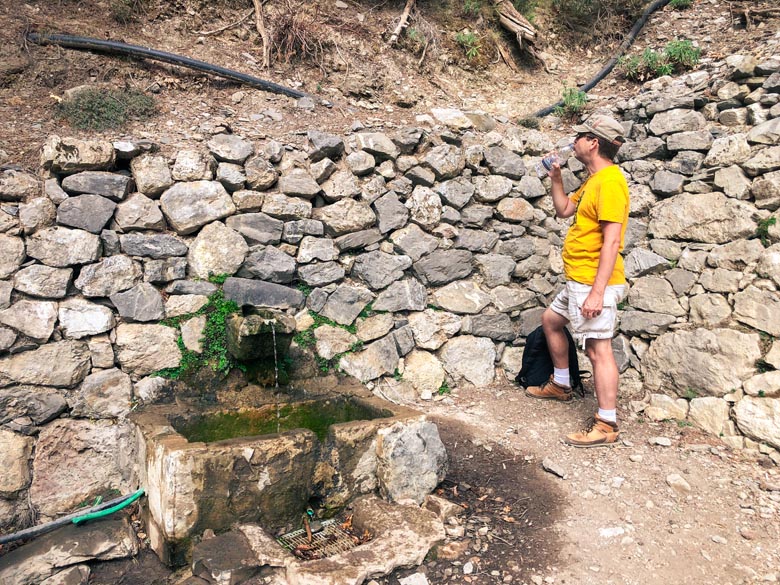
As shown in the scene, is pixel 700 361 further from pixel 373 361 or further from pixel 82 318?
pixel 82 318

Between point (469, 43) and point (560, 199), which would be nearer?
point (560, 199)

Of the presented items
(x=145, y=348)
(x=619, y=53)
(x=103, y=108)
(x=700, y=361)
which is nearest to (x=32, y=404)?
(x=145, y=348)

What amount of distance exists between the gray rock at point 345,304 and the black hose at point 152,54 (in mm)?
1996

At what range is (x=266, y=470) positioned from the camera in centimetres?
308

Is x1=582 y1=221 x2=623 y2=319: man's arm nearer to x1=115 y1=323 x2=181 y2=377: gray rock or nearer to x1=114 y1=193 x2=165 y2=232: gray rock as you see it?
x1=115 y1=323 x2=181 y2=377: gray rock

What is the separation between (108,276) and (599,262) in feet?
10.3

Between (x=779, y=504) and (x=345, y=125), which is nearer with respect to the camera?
(x=779, y=504)

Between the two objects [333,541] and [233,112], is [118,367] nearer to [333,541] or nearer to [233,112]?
[333,541]

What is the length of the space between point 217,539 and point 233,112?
348cm

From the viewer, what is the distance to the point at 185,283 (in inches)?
159

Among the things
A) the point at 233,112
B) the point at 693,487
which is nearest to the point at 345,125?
the point at 233,112

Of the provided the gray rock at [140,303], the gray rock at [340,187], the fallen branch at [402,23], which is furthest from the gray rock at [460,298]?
the fallen branch at [402,23]

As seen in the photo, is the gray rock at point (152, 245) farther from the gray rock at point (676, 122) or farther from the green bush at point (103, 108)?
the gray rock at point (676, 122)

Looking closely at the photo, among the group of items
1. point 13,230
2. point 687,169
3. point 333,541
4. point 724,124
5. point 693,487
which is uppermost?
point 724,124
